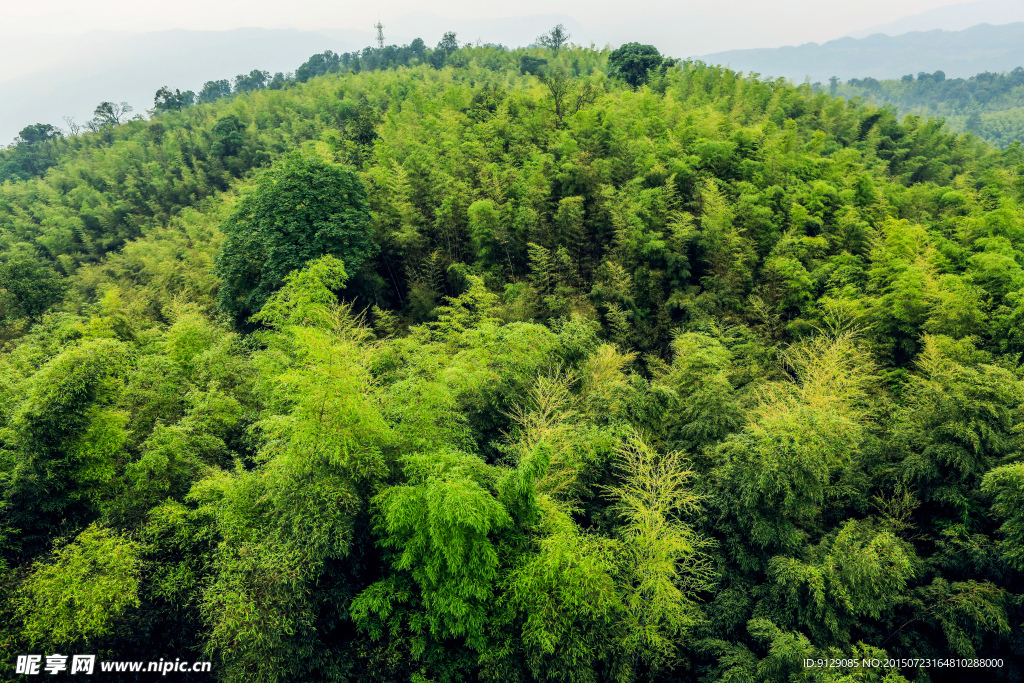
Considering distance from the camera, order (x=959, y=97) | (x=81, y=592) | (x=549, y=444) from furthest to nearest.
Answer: (x=959, y=97) → (x=549, y=444) → (x=81, y=592)

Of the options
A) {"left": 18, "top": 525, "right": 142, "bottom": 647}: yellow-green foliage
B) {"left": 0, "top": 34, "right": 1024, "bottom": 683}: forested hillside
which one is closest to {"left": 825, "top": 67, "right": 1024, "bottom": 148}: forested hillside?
{"left": 0, "top": 34, "right": 1024, "bottom": 683}: forested hillside

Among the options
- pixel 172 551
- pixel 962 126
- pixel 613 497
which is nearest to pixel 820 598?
pixel 613 497

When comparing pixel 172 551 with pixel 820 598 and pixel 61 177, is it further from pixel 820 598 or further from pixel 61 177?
pixel 61 177

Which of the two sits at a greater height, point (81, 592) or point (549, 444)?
point (549, 444)

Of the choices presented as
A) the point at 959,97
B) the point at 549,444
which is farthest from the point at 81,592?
the point at 959,97

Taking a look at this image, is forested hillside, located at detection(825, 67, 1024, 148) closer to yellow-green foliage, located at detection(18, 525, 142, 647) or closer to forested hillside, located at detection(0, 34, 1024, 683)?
forested hillside, located at detection(0, 34, 1024, 683)

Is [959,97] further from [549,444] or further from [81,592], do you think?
[81,592]
